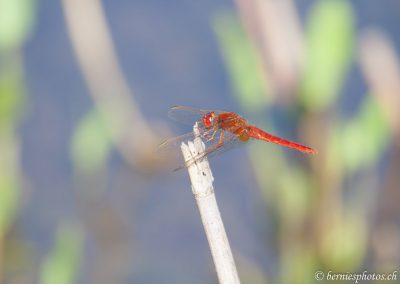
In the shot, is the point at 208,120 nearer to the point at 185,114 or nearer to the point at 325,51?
the point at 185,114

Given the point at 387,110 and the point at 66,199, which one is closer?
the point at 387,110

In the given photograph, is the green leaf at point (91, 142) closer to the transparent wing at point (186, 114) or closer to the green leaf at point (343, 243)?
the transparent wing at point (186, 114)

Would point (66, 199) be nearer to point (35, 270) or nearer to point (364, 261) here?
point (35, 270)

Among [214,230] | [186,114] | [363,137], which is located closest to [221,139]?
[186,114]

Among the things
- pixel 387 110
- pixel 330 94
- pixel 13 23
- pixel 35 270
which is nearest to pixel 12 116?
pixel 13 23

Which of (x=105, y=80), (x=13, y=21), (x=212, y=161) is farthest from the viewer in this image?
(x=212, y=161)

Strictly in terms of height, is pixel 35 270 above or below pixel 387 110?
Answer: below

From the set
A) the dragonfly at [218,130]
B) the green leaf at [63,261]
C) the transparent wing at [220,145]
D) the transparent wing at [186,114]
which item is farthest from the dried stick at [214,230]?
the green leaf at [63,261]
